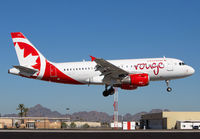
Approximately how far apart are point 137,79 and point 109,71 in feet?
16.4

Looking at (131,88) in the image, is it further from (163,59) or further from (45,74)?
(45,74)

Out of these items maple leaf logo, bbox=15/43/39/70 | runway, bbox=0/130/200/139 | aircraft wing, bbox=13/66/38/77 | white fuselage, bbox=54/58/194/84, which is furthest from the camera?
maple leaf logo, bbox=15/43/39/70

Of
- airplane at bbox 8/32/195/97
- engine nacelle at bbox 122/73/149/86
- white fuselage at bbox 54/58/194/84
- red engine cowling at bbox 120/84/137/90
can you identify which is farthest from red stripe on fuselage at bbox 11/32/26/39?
engine nacelle at bbox 122/73/149/86

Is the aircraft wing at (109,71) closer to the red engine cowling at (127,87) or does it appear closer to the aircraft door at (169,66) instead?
the red engine cowling at (127,87)

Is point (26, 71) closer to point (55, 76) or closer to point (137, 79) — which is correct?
point (55, 76)

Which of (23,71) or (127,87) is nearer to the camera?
(127,87)

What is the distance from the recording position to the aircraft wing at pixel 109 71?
2205 inches

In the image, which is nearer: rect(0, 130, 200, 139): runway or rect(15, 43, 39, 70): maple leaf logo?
rect(0, 130, 200, 139): runway


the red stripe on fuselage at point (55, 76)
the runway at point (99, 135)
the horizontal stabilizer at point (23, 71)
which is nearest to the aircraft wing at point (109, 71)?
the red stripe on fuselage at point (55, 76)

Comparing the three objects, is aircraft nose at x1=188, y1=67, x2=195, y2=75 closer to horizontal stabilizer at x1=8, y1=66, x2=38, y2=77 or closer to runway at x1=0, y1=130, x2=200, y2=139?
runway at x1=0, y1=130, x2=200, y2=139

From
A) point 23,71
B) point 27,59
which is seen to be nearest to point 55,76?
point 23,71

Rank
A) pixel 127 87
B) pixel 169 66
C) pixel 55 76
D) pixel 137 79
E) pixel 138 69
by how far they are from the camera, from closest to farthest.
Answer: pixel 137 79
pixel 138 69
pixel 169 66
pixel 127 87
pixel 55 76

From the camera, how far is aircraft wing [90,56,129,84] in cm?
5600

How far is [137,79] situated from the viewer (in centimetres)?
5709
